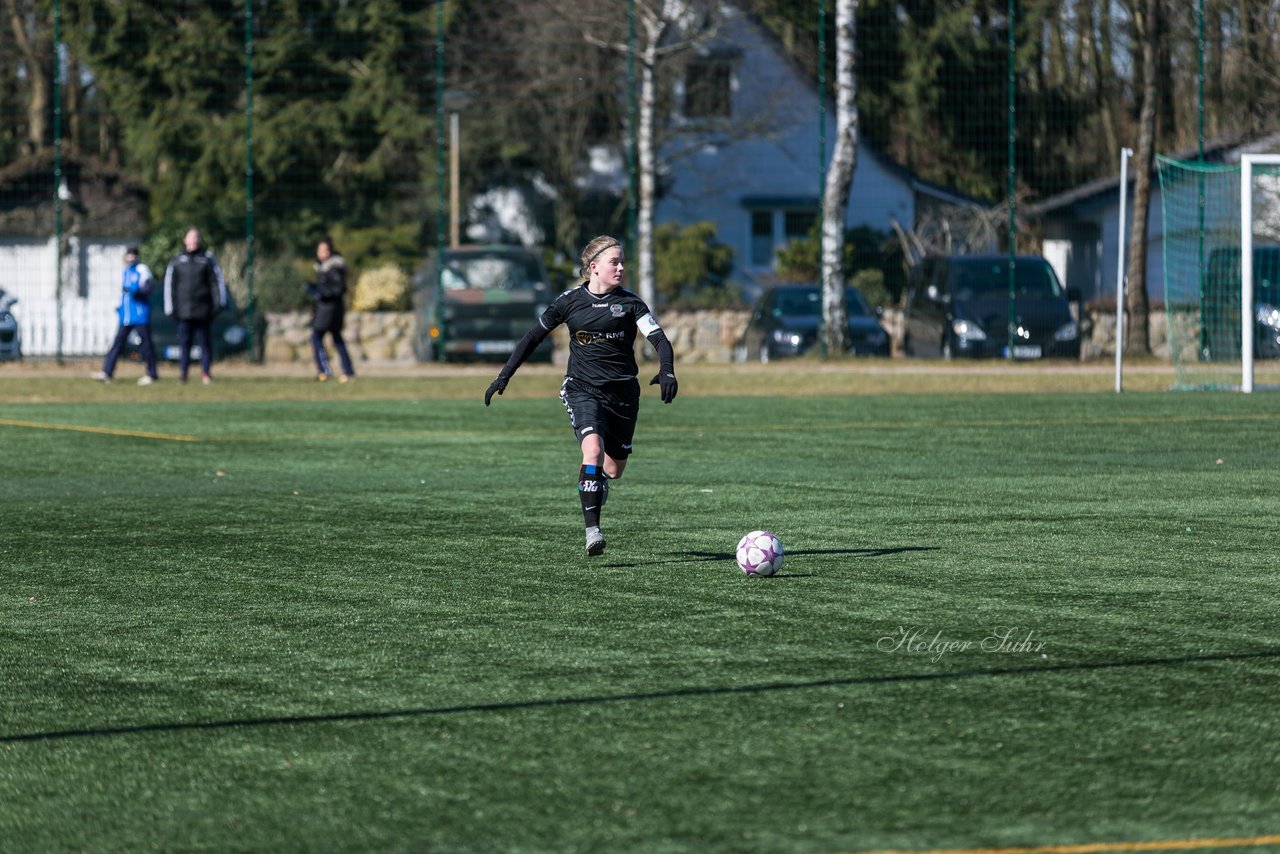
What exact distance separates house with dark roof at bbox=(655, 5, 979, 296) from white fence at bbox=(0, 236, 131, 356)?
1259 cm

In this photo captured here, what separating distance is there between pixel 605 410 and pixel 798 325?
21.7m

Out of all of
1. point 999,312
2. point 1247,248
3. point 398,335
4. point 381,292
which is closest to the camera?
point 1247,248

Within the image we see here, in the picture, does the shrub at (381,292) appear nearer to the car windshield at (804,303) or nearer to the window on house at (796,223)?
the car windshield at (804,303)

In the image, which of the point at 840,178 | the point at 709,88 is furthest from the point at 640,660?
the point at 709,88

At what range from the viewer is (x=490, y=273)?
31.0m

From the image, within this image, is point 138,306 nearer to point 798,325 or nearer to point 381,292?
point 798,325

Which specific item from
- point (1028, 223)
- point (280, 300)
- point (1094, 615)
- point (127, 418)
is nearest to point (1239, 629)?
point (1094, 615)

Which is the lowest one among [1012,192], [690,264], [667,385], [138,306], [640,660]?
[640,660]

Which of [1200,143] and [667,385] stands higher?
[1200,143]

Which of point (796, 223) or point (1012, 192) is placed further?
point (796, 223)

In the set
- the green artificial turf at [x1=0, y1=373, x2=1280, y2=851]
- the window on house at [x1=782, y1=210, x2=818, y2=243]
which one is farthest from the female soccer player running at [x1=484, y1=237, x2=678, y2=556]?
the window on house at [x1=782, y1=210, x2=818, y2=243]

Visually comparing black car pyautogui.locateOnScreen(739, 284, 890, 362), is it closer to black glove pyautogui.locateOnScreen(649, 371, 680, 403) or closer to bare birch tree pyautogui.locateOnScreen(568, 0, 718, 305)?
bare birch tree pyautogui.locateOnScreen(568, 0, 718, 305)

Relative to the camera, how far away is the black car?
30875mm

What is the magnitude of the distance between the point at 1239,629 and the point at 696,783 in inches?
118
